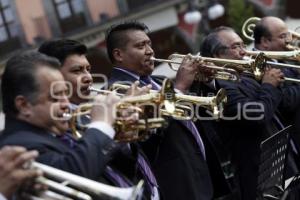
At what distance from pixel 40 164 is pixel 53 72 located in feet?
1.62

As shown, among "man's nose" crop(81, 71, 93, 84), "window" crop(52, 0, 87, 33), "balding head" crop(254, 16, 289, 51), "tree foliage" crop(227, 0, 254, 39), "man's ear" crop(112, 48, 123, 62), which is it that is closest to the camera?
"man's nose" crop(81, 71, 93, 84)

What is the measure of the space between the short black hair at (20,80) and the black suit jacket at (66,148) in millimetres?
95

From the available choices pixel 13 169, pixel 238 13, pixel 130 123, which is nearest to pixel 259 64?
pixel 130 123

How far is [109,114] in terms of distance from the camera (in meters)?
2.79

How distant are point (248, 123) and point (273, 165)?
0.59 metres

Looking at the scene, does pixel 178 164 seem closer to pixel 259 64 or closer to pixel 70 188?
pixel 259 64

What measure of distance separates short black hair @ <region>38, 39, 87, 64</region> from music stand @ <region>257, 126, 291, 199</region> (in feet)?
3.99

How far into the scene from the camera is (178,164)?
3941 mm

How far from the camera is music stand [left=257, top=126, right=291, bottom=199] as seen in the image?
3865mm

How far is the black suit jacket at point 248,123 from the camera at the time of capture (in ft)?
14.8

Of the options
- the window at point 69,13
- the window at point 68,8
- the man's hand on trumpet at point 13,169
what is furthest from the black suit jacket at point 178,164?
the window at point 68,8

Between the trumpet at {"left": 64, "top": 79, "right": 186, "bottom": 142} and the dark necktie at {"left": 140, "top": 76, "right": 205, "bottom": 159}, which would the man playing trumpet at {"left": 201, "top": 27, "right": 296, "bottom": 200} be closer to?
the dark necktie at {"left": 140, "top": 76, "right": 205, "bottom": 159}

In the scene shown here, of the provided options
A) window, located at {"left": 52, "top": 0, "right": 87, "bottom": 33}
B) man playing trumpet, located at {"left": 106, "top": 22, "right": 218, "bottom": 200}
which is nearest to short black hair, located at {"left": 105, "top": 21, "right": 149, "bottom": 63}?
man playing trumpet, located at {"left": 106, "top": 22, "right": 218, "bottom": 200}

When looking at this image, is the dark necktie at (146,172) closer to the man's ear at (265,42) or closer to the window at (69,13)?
the man's ear at (265,42)
